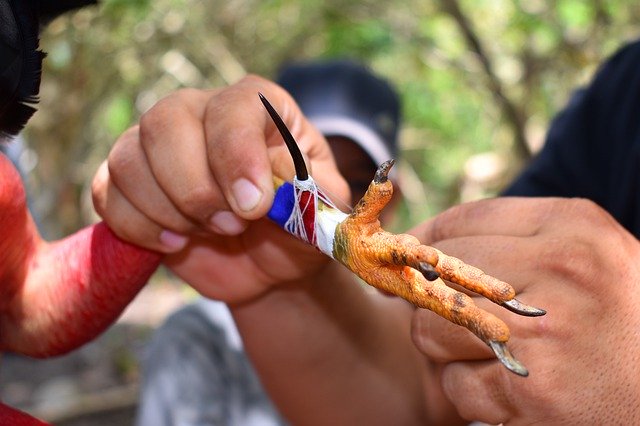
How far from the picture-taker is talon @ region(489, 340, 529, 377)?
65cm

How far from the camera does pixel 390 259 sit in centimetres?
72

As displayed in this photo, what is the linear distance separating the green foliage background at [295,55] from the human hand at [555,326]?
5.53 feet

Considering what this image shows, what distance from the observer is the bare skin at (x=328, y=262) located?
2.67ft

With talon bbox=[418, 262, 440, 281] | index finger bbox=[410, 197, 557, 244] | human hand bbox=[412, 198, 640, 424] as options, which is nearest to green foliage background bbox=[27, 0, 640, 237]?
index finger bbox=[410, 197, 557, 244]

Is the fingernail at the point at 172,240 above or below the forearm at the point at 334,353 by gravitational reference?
above

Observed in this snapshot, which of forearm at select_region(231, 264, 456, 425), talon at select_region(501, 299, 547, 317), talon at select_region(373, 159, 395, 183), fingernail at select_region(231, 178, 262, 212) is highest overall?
talon at select_region(373, 159, 395, 183)

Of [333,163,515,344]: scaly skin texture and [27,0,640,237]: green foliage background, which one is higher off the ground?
[333,163,515,344]: scaly skin texture

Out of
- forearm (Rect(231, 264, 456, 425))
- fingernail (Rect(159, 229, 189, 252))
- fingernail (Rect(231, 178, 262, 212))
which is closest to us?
fingernail (Rect(231, 178, 262, 212))

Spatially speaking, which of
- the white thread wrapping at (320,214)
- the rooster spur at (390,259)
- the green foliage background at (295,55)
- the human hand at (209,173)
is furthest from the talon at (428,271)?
the green foliage background at (295,55)

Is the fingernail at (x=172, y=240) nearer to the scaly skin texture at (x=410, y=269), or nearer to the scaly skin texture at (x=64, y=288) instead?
the scaly skin texture at (x=64, y=288)

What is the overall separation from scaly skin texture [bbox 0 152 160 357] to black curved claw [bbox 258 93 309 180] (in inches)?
12.1

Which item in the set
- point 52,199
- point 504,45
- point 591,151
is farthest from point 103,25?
point 504,45

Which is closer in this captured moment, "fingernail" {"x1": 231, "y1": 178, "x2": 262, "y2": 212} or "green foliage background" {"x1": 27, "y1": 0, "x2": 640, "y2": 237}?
"fingernail" {"x1": 231, "y1": 178, "x2": 262, "y2": 212}

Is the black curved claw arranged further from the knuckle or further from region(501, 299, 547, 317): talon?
region(501, 299, 547, 317): talon
